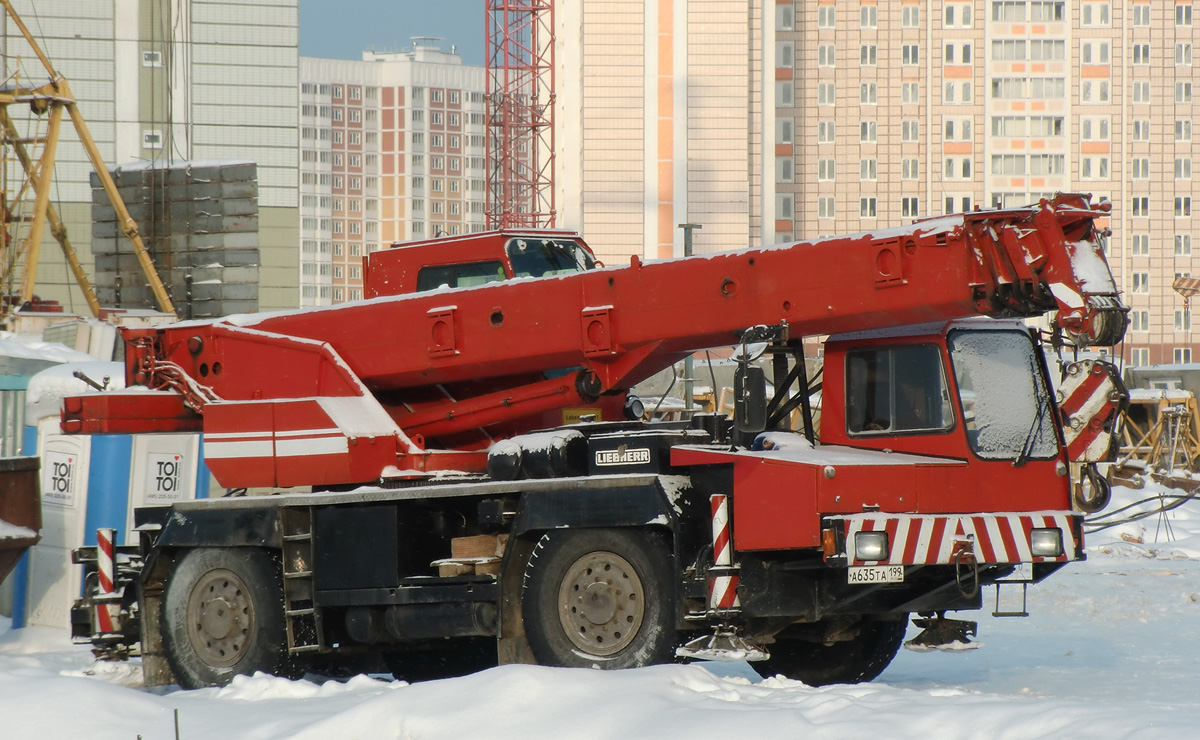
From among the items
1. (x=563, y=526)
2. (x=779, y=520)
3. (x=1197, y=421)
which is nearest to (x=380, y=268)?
(x=563, y=526)

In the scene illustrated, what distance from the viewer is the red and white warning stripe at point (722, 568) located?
30.4 feet

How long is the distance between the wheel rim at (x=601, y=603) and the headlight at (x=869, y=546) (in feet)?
Answer: 4.82

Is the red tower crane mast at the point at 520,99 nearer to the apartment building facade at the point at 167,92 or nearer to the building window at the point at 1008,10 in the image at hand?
the building window at the point at 1008,10

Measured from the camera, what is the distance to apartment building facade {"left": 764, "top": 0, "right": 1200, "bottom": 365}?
97.1 m

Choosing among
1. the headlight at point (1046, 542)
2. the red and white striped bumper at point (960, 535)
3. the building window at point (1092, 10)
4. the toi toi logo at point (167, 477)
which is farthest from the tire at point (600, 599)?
the building window at point (1092, 10)

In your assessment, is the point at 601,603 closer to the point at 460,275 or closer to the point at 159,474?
the point at 460,275

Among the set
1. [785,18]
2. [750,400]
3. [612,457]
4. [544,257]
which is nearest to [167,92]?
[544,257]

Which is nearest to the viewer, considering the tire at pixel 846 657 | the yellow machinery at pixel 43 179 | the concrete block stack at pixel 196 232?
the tire at pixel 846 657

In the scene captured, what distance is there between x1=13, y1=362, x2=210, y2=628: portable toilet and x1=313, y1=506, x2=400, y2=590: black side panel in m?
2.89

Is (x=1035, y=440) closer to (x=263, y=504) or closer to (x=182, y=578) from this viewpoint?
(x=263, y=504)

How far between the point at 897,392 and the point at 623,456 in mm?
1870

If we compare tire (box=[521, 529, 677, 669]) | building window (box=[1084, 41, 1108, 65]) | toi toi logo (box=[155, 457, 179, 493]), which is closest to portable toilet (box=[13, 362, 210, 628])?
toi toi logo (box=[155, 457, 179, 493])

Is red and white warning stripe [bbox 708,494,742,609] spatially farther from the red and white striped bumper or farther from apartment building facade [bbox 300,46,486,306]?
apartment building facade [bbox 300,46,486,306]

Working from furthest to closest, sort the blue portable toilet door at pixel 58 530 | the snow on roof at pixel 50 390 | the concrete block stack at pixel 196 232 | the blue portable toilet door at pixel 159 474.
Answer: the concrete block stack at pixel 196 232 → the snow on roof at pixel 50 390 → the blue portable toilet door at pixel 58 530 → the blue portable toilet door at pixel 159 474
